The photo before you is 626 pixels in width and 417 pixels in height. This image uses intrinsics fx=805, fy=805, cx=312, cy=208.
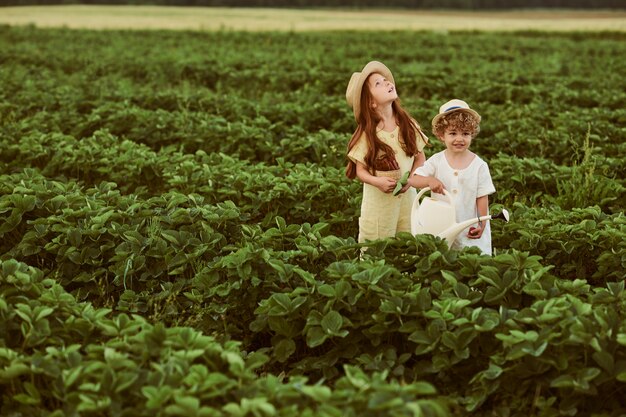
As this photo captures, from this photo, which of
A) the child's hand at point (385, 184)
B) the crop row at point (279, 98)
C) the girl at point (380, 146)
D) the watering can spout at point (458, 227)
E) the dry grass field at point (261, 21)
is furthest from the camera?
the dry grass field at point (261, 21)

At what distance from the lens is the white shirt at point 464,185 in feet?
16.0

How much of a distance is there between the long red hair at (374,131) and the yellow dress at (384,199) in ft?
0.11

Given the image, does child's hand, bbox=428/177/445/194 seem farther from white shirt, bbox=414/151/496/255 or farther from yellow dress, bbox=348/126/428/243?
yellow dress, bbox=348/126/428/243

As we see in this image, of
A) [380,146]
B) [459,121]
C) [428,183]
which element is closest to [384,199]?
[380,146]

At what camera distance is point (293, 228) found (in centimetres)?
520

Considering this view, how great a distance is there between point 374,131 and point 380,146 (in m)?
0.10

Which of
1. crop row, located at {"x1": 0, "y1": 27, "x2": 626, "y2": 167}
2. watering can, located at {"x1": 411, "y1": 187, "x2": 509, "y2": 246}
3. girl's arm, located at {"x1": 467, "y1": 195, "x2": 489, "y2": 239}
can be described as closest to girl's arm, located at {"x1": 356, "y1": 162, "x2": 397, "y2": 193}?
watering can, located at {"x1": 411, "y1": 187, "x2": 509, "y2": 246}

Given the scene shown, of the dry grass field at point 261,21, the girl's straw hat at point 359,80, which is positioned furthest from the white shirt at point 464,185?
the dry grass field at point 261,21

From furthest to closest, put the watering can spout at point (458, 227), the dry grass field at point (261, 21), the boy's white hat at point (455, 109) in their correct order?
the dry grass field at point (261, 21) → the boy's white hat at point (455, 109) → the watering can spout at point (458, 227)

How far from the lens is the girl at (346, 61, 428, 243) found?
16.8 feet

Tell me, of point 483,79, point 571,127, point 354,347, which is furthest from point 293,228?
Answer: point 483,79

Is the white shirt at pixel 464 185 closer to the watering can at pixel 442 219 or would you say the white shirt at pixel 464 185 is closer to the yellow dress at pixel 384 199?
the watering can at pixel 442 219

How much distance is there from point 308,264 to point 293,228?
1.23 feet

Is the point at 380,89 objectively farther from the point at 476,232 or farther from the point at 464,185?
the point at 476,232
